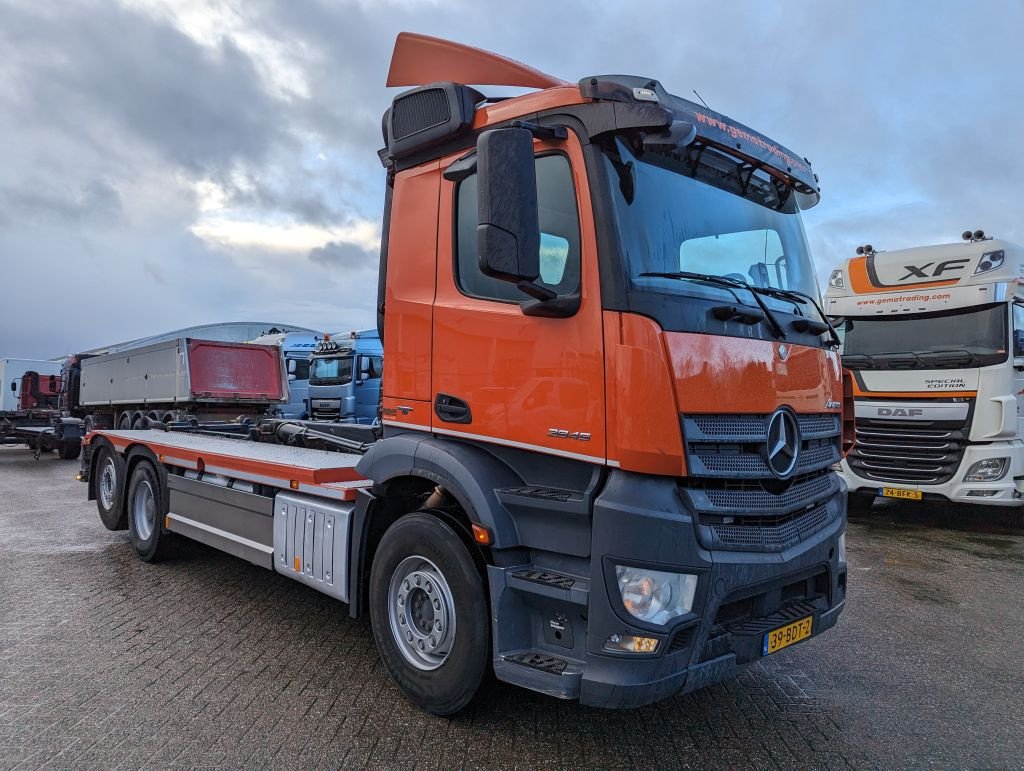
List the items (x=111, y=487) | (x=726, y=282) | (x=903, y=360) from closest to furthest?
(x=726, y=282) < (x=111, y=487) < (x=903, y=360)

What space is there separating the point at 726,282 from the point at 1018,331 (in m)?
6.57

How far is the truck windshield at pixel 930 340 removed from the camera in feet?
25.5

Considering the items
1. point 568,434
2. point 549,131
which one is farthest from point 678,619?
point 549,131

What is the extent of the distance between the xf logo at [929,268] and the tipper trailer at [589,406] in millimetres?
5273

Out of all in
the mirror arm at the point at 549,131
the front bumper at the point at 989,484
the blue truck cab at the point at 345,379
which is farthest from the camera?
the blue truck cab at the point at 345,379

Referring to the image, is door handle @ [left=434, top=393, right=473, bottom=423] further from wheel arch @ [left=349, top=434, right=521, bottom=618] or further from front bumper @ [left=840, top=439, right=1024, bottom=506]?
front bumper @ [left=840, top=439, right=1024, bottom=506]

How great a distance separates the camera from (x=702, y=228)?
3.24 m

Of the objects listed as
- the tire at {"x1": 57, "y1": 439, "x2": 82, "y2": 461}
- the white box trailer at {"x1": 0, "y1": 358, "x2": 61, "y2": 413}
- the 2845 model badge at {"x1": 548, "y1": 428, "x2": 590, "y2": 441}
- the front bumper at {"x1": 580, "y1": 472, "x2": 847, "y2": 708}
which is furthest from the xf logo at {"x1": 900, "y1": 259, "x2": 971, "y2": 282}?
the white box trailer at {"x1": 0, "y1": 358, "x2": 61, "y2": 413}

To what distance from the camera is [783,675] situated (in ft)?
12.9

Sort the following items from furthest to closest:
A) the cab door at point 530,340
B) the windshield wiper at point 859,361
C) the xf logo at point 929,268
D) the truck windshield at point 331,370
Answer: the truck windshield at point 331,370 → the windshield wiper at point 859,361 → the xf logo at point 929,268 → the cab door at point 530,340

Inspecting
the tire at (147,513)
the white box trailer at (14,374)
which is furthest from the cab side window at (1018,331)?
the white box trailer at (14,374)

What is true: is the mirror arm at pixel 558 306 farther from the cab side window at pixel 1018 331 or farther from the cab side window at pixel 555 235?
the cab side window at pixel 1018 331

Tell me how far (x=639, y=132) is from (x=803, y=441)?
5.18 ft

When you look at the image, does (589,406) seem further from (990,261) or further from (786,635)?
(990,261)
